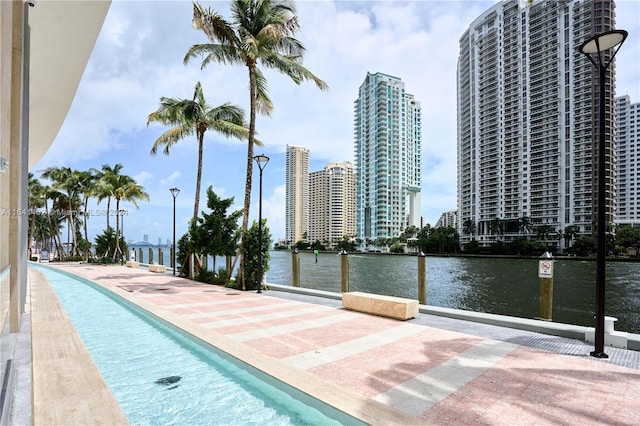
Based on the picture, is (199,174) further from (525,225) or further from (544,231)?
(525,225)

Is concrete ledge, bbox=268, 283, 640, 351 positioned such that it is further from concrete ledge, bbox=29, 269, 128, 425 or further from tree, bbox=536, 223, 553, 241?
tree, bbox=536, 223, 553, 241

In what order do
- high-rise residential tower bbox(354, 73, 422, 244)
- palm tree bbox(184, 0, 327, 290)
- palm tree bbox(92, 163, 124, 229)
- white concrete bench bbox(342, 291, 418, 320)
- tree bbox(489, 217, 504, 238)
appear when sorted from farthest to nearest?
high-rise residential tower bbox(354, 73, 422, 244), tree bbox(489, 217, 504, 238), palm tree bbox(92, 163, 124, 229), palm tree bbox(184, 0, 327, 290), white concrete bench bbox(342, 291, 418, 320)

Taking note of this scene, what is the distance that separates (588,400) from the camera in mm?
3941

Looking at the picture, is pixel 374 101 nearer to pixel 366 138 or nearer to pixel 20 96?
pixel 366 138

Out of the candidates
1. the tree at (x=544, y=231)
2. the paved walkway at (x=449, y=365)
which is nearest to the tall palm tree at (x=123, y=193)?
the paved walkway at (x=449, y=365)

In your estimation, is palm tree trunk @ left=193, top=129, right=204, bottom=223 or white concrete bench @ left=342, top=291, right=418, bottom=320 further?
palm tree trunk @ left=193, top=129, right=204, bottom=223

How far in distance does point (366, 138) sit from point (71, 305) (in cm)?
14640

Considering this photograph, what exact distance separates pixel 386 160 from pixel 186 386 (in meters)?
142

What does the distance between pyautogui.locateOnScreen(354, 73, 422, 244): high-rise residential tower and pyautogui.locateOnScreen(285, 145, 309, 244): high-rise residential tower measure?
2497 cm

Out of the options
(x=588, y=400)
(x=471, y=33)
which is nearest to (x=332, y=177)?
(x=471, y=33)

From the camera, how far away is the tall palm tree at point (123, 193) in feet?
103

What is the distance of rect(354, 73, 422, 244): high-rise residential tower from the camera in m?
142

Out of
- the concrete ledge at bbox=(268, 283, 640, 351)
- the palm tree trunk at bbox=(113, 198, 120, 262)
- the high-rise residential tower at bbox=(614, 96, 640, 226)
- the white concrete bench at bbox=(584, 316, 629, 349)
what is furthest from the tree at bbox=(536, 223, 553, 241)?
the white concrete bench at bbox=(584, 316, 629, 349)

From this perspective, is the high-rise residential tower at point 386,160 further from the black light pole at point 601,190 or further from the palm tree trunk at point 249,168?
the black light pole at point 601,190
